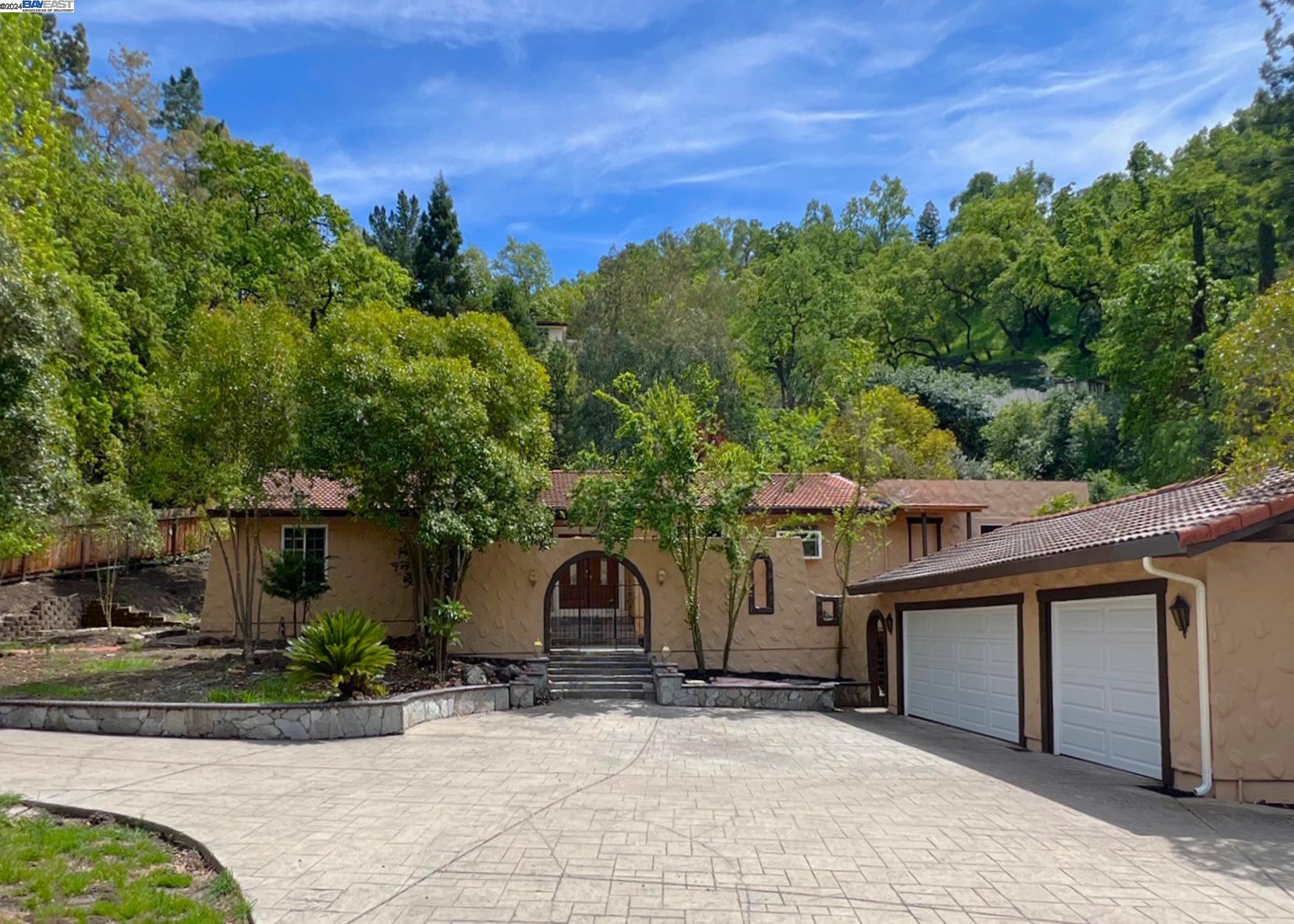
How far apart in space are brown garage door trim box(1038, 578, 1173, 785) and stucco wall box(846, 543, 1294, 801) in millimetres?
107

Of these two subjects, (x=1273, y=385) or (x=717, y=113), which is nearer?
(x=1273, y=385)

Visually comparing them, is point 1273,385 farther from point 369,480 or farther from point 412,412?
point 369,480

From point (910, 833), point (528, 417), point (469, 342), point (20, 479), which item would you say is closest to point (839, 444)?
point (528, 417)

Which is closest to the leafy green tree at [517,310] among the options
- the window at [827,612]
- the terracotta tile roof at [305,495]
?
the terracotta tile roof at [305,495]

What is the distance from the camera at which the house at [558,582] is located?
18141 mm

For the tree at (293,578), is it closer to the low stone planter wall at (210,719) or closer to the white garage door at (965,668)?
the low stone planter wall at (210,719)

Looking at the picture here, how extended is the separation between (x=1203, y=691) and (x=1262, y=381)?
3101 millimetres

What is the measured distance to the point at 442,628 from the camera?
14.8 metres

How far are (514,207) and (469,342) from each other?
16579 millimetres

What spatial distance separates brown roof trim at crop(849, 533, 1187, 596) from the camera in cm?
781

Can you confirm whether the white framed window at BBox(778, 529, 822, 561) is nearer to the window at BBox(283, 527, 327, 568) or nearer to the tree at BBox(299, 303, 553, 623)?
the tree at BBox(299, 303, 553, 623)

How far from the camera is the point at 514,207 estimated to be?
31.0 meters

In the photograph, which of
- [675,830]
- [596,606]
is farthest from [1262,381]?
[596,606]

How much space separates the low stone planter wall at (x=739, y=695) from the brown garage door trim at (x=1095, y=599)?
18.6ft
